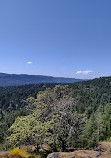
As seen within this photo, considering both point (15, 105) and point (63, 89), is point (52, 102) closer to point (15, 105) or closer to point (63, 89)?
point (63, 89)

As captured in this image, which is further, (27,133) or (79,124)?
(79,124)

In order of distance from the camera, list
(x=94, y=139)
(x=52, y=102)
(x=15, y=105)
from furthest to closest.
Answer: (x=15, y=105)
(x=94, y=139)
(x=52, y=102)

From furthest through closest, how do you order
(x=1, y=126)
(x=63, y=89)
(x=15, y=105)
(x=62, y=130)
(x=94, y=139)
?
(x=15, y=105) < (x=1, y=126) < (x=94, y=139) < (x=63, y=89) < (x=62, y=130)

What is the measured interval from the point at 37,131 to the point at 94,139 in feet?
130

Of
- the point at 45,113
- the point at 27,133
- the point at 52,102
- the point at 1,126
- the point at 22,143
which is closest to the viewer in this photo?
the point at 27,133

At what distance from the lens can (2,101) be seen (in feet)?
654

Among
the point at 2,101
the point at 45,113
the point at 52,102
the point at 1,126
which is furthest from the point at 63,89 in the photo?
the point at 2,101

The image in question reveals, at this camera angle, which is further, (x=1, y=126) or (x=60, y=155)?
(x=1, y=126)

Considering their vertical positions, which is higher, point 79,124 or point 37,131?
point 37,131

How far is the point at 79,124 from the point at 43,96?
7.24 metres

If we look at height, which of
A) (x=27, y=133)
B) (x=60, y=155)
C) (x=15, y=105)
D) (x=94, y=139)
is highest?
(x=27, y=133)

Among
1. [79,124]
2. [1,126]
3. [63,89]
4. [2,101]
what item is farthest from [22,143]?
[2,101]

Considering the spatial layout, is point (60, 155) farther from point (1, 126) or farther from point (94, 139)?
point (1, 126)

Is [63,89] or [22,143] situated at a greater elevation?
[63,89]
